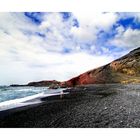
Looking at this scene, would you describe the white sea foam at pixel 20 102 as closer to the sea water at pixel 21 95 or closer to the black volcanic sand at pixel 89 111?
the sea water at pixel 21 95

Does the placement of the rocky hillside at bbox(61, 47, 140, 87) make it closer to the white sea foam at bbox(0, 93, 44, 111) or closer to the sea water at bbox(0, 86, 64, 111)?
the sea water at bbox(0, 86, 64, 111)

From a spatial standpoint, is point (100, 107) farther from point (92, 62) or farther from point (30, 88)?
point (30, 88)

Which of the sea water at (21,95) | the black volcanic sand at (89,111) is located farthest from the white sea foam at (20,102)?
the black volcanic sand at (89,111)

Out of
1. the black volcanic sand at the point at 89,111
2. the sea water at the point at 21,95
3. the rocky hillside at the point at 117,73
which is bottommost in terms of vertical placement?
the black volcanic sand at the point at 89,111

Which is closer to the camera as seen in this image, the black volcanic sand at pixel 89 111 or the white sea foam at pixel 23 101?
the black volcanic sand at pixel 89 111

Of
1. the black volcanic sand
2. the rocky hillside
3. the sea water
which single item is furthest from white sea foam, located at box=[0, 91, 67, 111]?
the rocky hillside

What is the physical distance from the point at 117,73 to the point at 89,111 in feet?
3.12

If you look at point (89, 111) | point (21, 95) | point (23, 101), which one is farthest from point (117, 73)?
point (21, 95)

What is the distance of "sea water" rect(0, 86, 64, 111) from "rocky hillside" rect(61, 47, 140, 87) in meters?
0.50

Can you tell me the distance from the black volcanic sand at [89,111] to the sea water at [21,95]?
0.27 m

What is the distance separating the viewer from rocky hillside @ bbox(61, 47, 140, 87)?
4.70 metres

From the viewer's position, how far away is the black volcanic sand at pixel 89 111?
13.5 feet

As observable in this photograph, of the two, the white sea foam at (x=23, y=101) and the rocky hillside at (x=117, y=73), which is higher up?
the rocky hillside at (x=117, y=73)

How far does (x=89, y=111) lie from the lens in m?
4.34
